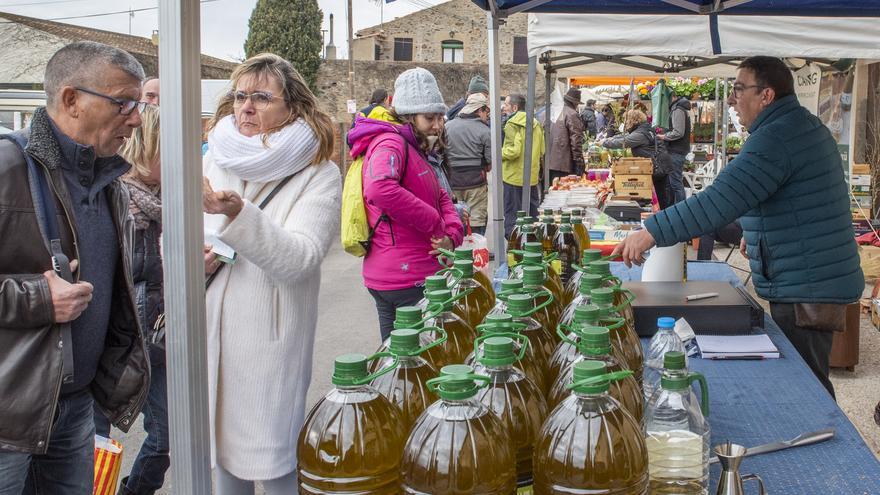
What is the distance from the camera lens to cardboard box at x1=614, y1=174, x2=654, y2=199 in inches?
278

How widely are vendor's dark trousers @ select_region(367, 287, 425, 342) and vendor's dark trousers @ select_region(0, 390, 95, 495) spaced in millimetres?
1611

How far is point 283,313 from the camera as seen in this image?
2398 mm

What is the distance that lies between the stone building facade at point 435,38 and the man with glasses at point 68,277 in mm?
46542

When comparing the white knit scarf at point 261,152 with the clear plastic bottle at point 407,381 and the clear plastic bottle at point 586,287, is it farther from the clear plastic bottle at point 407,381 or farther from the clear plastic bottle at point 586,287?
the clear plastic bottle at point 407,381

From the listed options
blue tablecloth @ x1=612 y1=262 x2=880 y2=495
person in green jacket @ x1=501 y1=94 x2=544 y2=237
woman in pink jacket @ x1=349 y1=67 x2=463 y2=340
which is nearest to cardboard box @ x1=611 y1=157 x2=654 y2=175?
person in green jacket @ x1=501 y1=94 x2=544 y2=237

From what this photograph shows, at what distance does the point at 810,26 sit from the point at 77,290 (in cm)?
430

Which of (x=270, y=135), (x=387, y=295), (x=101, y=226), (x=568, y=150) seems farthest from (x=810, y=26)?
(x=568, y=150)

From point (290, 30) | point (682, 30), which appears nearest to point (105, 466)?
point (682, 30)

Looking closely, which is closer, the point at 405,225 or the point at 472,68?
the point at 405,225

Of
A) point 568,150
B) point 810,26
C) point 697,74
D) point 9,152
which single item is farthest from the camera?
point 568,150

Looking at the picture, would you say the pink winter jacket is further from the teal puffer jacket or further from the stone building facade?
the stone building facade

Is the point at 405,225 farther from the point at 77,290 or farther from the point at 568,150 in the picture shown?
the point at 568,150

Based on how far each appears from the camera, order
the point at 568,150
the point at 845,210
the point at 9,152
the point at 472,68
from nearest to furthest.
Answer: the point at 9,152 → the point at 845,210 → the point at 568,150 → the point at 472,68

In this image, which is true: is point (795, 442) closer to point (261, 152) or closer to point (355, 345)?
point (261, 152)
